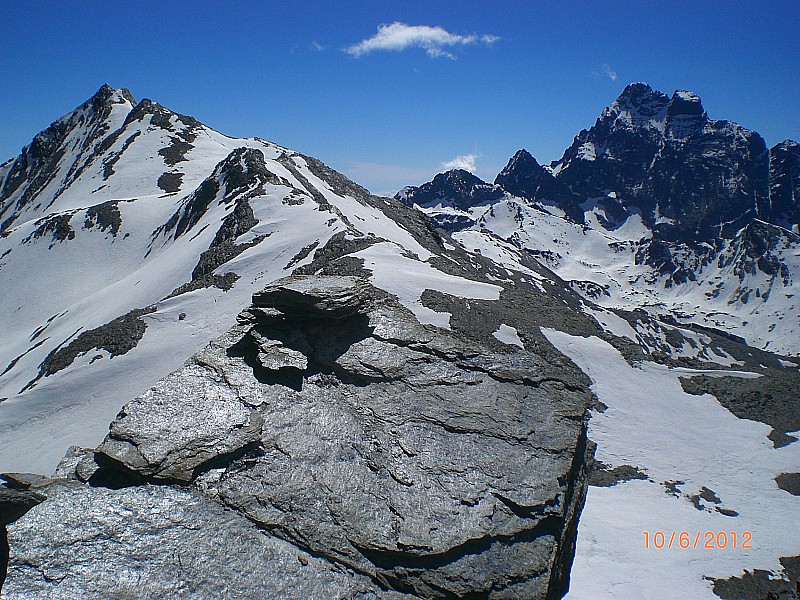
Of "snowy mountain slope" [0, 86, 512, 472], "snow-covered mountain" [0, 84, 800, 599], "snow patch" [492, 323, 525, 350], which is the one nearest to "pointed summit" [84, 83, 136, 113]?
"snowy mountain slope" [0, 86, 512, 472]

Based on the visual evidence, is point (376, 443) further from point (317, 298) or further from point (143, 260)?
point (143, 260)

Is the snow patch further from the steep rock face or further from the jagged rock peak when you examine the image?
the jagged rock peak

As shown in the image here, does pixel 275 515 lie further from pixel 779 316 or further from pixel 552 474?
pixel 779 316

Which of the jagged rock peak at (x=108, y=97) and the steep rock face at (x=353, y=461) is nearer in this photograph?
the steep rock face at (x=353, y=461)

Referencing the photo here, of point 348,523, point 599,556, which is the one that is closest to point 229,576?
point 348,523

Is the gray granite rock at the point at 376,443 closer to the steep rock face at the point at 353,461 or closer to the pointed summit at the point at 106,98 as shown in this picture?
the steep rock face at the point at 353,461
